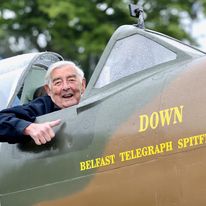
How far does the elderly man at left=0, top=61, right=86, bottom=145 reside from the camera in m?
3.66

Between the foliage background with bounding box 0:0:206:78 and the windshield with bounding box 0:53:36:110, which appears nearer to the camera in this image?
the windshield with bounding box 0:53:36:110

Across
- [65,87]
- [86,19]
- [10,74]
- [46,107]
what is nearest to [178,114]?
[65,87]

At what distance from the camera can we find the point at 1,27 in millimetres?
17516

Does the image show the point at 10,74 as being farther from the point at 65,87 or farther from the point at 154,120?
the point at 154,120

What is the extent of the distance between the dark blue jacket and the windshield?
708 millimetres

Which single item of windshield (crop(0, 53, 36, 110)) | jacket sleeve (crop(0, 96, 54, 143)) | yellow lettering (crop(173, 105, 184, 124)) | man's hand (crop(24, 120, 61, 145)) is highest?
windshield (crop(0, 53, 36, 110))

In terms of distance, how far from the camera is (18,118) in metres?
3.90

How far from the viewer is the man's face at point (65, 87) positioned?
4.09 m

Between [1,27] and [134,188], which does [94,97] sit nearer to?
[134,188]

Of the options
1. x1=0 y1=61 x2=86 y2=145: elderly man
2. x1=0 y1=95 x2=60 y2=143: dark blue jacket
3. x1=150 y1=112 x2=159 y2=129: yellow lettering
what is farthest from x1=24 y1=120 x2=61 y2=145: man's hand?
x1=150 y1=112 x2=159 y2=129: yellow lettering

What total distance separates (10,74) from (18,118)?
1.26 meters

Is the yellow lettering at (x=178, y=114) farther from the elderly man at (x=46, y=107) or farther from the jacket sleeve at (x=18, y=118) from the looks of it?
the jacket sleeve at (x=18, y=118)

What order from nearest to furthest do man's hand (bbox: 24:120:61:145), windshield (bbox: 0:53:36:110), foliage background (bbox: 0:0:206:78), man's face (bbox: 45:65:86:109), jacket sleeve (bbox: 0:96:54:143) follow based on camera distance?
man's hand (bbox: 24:120:61:145) → jacket sleeve (bbox: 0:96:54:143) → man's face (bbox: 45:65:86:109) → windshield (bbox: 0:53:36:110) → foliage background (bbox: 0:0:206:78)

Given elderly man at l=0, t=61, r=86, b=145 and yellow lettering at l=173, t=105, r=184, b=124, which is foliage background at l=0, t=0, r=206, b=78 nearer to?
elderly man at l=0, t=61, r=86, b=145
